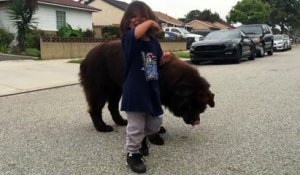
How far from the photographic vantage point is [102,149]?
5527 mm

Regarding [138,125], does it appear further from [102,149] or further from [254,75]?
[254,75]

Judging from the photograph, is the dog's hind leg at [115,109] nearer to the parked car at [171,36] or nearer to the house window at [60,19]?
the house window at [60,19]

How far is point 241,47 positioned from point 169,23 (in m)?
37.7

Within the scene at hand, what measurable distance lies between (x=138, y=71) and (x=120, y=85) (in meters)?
1.39

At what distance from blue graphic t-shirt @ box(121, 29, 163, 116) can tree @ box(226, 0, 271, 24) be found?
2072 inches

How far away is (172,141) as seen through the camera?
585 cm

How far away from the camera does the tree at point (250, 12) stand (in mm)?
55469

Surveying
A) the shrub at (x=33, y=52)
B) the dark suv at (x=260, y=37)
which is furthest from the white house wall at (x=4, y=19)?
the dark suv at (x=260, y=37)

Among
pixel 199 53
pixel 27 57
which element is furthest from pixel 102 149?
pixel 27 57

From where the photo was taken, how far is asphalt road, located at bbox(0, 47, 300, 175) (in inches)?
189

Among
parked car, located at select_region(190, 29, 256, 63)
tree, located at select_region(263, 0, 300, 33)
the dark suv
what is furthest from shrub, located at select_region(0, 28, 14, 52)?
tree, located at select_region(263, 0, 300, 33)

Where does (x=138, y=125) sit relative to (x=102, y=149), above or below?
above

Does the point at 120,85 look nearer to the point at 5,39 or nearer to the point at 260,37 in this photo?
the point at 5,39

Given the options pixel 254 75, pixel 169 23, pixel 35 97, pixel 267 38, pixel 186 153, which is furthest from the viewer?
pixel 169 23
